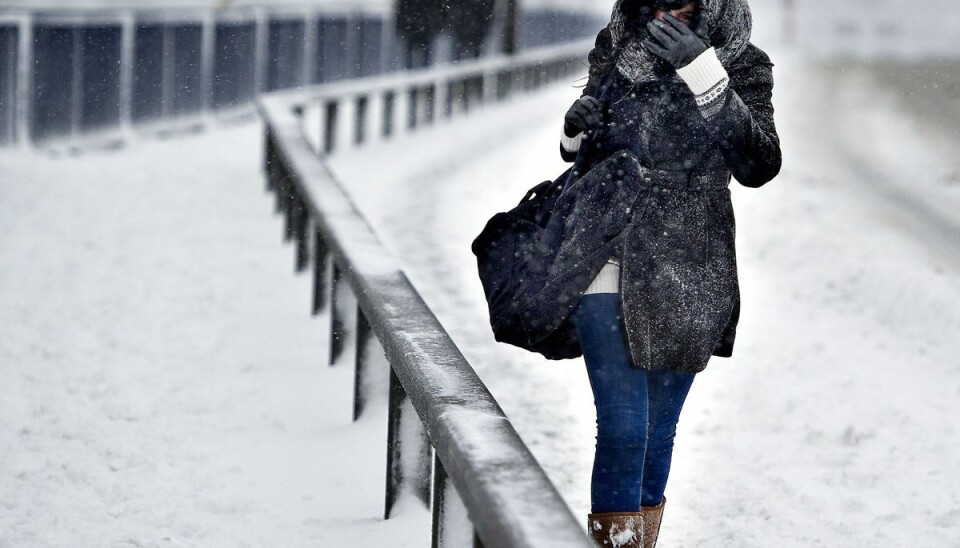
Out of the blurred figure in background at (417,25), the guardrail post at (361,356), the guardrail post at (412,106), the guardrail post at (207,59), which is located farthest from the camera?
the blurred figure in background at (417,25)

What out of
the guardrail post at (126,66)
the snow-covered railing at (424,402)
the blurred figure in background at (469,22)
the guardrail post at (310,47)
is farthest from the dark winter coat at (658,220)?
the blurred figure in background at (469,22)

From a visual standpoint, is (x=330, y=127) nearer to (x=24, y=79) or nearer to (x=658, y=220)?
(x=24, y=79)

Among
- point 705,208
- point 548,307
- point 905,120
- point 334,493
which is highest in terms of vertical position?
point 705,208

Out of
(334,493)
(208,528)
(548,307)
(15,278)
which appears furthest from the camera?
(15,278)

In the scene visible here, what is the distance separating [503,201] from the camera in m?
11.5

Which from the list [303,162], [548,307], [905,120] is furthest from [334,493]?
[905,120]

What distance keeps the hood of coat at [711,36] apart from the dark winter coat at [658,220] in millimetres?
25

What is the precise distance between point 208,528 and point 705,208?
1.89 metres

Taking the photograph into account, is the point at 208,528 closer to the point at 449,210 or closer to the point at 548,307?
the point at 548,307

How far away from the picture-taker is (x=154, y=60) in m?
15.8

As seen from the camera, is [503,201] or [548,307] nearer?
[548,307]

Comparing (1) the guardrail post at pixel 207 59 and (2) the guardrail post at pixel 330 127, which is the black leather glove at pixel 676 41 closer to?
(2) the guardrail post at pixel 330 127

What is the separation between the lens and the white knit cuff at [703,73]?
119 inches

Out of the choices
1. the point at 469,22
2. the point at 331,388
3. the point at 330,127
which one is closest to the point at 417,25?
the point at 469,22
